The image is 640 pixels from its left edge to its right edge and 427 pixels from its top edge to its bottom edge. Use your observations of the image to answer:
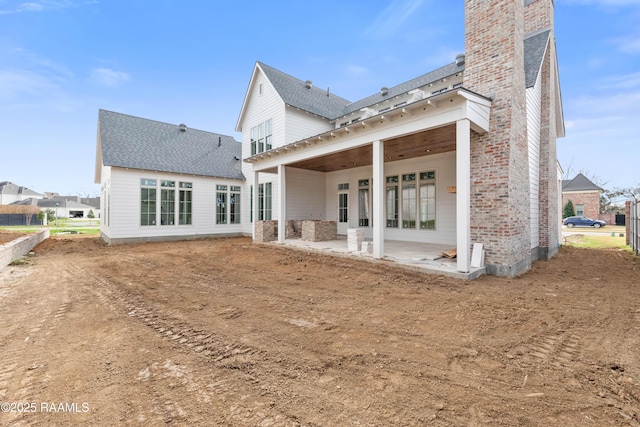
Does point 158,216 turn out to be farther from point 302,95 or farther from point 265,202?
point 302,95

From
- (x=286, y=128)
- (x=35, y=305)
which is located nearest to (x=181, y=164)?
(x=286, y=128)

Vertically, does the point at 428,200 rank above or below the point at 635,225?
above

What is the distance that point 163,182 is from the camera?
43.9 ft

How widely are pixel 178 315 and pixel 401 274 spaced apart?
446 centimetres

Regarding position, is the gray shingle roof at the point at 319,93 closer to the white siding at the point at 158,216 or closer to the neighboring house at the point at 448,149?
the neighboring house at the point at 448,149

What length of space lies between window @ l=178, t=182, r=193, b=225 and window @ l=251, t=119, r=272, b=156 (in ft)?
13.3

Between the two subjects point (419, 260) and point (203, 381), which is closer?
point (203, 381)

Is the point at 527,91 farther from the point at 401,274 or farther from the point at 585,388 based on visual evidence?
the point at 585,388

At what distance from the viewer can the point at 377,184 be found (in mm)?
6688

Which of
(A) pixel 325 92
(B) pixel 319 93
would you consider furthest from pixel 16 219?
(A) pixel 325 92

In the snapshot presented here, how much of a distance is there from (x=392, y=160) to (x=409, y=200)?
182cm

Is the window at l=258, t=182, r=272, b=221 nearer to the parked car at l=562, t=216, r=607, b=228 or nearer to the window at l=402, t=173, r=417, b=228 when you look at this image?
the window at l=402, t=173, r=417, b=228

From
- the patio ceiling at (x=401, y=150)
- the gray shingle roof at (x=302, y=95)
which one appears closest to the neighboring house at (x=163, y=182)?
the gray shingle roof at (x=302, y=95)

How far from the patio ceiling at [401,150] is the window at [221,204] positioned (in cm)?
566
